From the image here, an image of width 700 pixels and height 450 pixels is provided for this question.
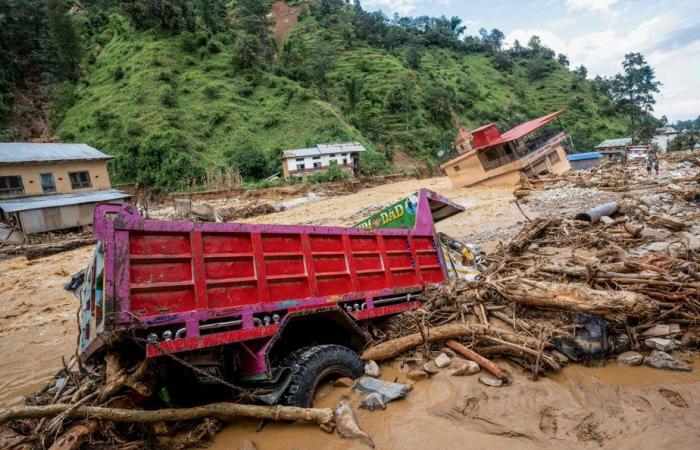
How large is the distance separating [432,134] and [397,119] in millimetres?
5646

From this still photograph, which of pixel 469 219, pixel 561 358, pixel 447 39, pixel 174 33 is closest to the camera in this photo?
pixel 561 358

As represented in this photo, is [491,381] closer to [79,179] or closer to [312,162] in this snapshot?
[79,179]

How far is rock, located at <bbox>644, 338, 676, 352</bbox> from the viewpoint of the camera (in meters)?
3.94

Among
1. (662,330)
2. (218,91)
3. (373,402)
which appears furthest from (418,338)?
(218,91)

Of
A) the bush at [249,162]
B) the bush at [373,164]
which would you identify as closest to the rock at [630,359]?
the bush at [249,162]

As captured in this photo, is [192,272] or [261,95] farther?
[261,95]

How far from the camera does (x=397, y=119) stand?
55.9 metres

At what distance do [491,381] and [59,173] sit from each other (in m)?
30.0

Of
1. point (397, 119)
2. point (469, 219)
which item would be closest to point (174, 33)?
point (397, 119)

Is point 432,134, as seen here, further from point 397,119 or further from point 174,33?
point 174,33

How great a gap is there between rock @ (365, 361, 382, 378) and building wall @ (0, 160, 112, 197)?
28.0m

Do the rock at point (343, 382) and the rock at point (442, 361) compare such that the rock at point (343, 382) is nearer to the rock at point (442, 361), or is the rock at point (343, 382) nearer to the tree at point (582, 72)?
the rock at point (442, 361)

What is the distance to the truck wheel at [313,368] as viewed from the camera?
3545 mm

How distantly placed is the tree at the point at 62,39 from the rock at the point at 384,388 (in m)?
60.8
